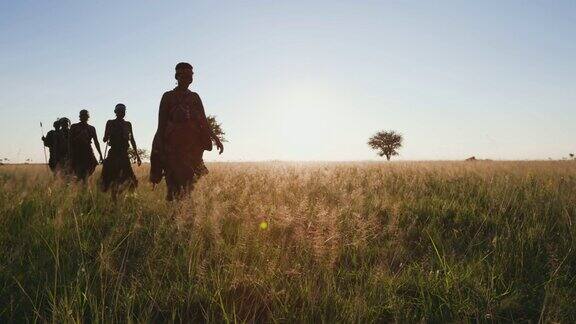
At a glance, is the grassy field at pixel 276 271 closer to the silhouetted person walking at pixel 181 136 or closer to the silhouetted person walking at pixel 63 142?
the silhouetted person walking at pixel 181 136

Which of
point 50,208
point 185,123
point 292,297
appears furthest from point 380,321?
point 185,123

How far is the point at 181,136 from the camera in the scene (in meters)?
7.28

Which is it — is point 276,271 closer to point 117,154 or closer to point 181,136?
point 181,136

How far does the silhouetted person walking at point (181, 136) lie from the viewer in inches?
284

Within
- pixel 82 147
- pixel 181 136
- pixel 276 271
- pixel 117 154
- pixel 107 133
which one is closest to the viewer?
pixel 276 271

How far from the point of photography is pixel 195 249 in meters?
4.01

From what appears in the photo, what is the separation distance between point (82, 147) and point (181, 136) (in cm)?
406

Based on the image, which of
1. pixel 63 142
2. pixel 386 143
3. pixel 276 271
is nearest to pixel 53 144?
pixel 63 142

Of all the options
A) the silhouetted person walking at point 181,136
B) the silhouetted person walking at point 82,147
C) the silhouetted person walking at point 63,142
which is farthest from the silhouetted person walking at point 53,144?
the silhouetted person walking at point 181,136

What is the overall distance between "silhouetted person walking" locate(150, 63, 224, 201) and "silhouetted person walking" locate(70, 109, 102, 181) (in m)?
3.28

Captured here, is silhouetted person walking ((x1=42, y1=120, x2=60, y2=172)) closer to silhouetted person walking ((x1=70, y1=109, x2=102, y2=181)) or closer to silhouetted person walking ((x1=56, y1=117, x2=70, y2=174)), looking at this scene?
silhouetted person walking ((x1=56, y1=117, x2=70, y2=174))

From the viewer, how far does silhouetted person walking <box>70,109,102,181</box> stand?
9953 millimetres

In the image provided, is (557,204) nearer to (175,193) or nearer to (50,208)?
(175,193)

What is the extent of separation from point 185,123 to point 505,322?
545cm
